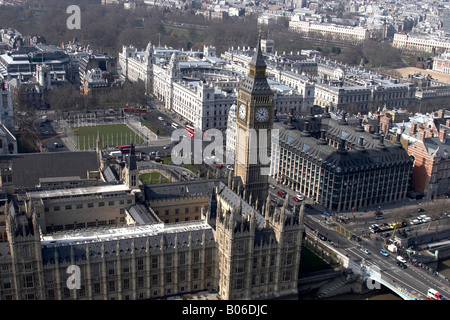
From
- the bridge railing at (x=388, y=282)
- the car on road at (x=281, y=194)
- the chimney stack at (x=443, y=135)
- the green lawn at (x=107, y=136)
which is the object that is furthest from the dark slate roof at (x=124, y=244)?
the green lawn at (x=107, y=136)

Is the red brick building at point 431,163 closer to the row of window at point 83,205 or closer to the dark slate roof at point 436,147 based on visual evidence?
the dark slate roof at point 436,147

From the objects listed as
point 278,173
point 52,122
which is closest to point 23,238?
point 278,173

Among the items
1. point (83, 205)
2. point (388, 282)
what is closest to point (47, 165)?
point (83, 205)

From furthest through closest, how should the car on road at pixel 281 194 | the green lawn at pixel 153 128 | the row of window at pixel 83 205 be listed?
1. the green lawn at pixel 153 128
2. the car on road at pixel 281 194
3. the row of window at pixel 83 205

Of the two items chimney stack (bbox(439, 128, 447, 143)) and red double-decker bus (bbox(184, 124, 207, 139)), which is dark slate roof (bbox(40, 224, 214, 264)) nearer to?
chimney stack (bbox(439, 128, 447, 143))

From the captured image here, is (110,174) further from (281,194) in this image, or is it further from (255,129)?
(281,194)

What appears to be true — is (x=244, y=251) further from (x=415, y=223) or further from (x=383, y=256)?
(x=415, y=223)
